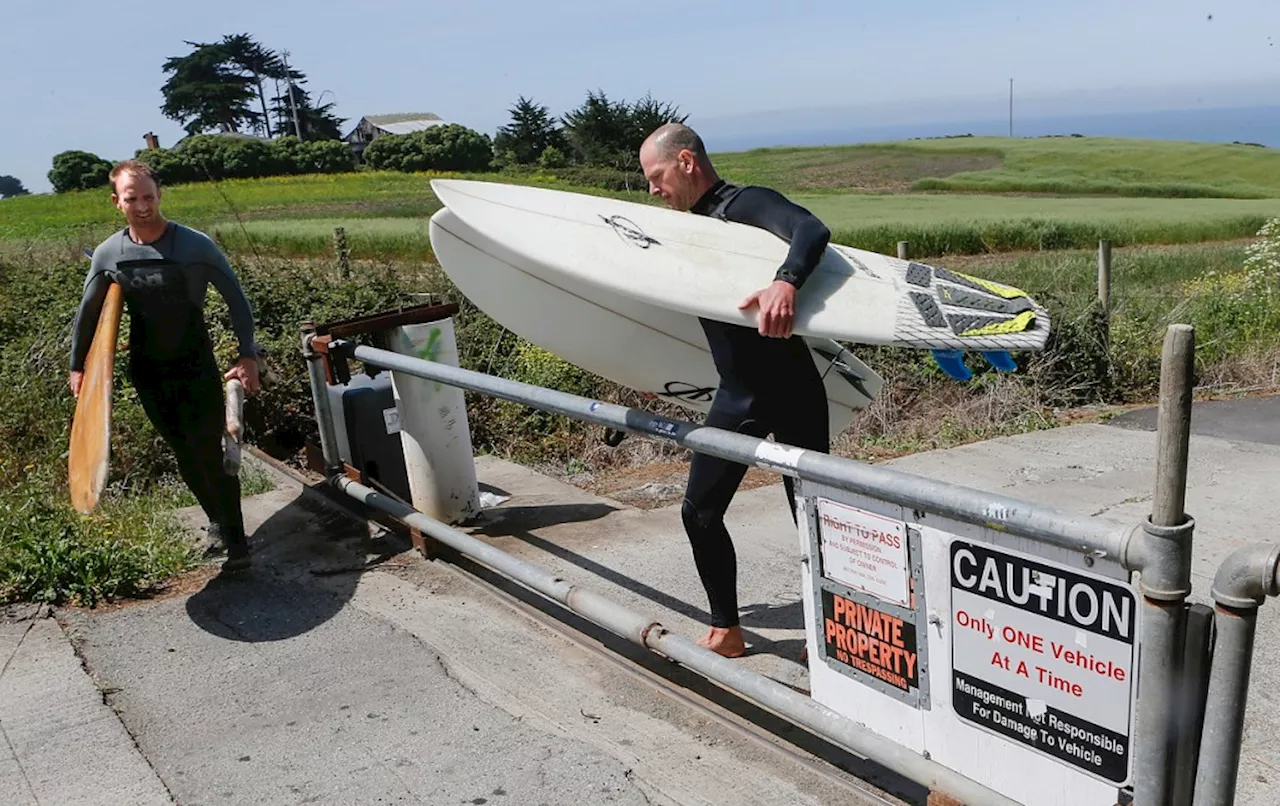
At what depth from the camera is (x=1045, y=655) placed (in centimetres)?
225

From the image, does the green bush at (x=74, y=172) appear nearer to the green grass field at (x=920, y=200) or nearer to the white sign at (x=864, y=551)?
the green grass field at (x=920, y=200)

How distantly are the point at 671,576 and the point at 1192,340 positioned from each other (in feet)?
10.3

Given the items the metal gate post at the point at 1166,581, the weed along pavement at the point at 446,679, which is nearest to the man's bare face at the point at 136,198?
the weed along pavement at the point at 446,679

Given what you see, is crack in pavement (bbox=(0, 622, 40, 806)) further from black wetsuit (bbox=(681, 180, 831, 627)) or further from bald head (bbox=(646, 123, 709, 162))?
bald head (bbox=(646, 123, 709, 162))

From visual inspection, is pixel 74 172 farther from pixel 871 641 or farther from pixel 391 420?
pixel 871 641

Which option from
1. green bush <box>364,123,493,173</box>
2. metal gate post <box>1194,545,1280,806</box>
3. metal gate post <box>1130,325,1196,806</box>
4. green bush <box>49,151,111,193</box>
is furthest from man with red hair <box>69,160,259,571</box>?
green bush <box>49,151,111,193</box>

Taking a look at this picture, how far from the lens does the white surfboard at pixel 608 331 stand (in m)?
4.33

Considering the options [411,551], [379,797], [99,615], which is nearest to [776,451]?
[379,797]

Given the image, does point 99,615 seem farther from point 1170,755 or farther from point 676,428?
point 1170,755

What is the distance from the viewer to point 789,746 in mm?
3244

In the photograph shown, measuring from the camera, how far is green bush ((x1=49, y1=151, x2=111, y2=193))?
48625 mm

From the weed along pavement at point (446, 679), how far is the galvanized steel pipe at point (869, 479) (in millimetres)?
163

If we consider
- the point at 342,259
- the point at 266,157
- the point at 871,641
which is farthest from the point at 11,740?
the point at 266,157

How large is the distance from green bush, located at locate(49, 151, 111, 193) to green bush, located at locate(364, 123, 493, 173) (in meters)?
12.5
